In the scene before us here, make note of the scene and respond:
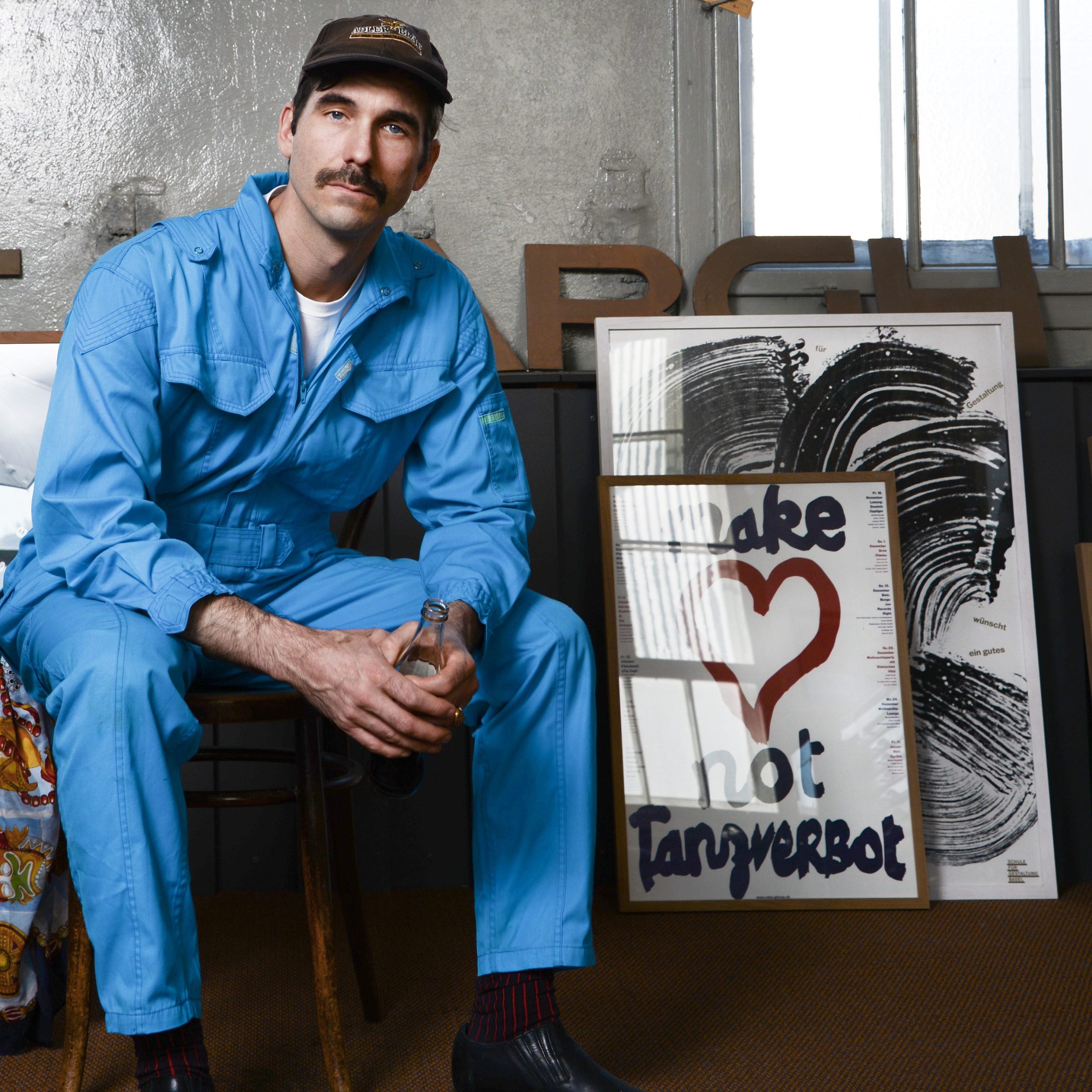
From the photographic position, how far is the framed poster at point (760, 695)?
2.17m

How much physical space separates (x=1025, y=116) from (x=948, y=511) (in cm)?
115

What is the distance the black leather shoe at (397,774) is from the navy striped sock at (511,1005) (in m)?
0.25

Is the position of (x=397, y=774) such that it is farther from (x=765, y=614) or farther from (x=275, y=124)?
(x=275, y=124)

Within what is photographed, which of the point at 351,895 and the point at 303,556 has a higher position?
the point at 303,556

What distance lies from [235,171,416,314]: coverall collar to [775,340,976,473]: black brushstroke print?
114cm

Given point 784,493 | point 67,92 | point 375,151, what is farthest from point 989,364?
point 67,92

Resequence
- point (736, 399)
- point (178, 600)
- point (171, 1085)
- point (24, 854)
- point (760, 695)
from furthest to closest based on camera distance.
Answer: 1. point (736, 399)
2. point (760, 695)
3. point (24, 854)
4. point (178, 600)
5. point (171, 1085)

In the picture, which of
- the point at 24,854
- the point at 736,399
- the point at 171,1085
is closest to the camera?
the point at 171,1085

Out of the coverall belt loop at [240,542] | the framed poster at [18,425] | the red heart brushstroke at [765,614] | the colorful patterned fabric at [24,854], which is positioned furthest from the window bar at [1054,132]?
the colorful patterned fabric at [24,854]

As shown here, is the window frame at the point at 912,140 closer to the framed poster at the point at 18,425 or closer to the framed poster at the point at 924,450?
the framed poster at the point at 924,450

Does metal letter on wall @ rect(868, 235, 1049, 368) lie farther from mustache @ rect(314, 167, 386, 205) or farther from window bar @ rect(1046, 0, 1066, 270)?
mustache @ rect(314, 167, 386, 205)

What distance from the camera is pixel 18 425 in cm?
227

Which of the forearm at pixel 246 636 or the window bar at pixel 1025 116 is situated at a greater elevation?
the window bar at pixel 1025 116

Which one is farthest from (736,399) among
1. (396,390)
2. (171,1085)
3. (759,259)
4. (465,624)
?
(171,1085)
